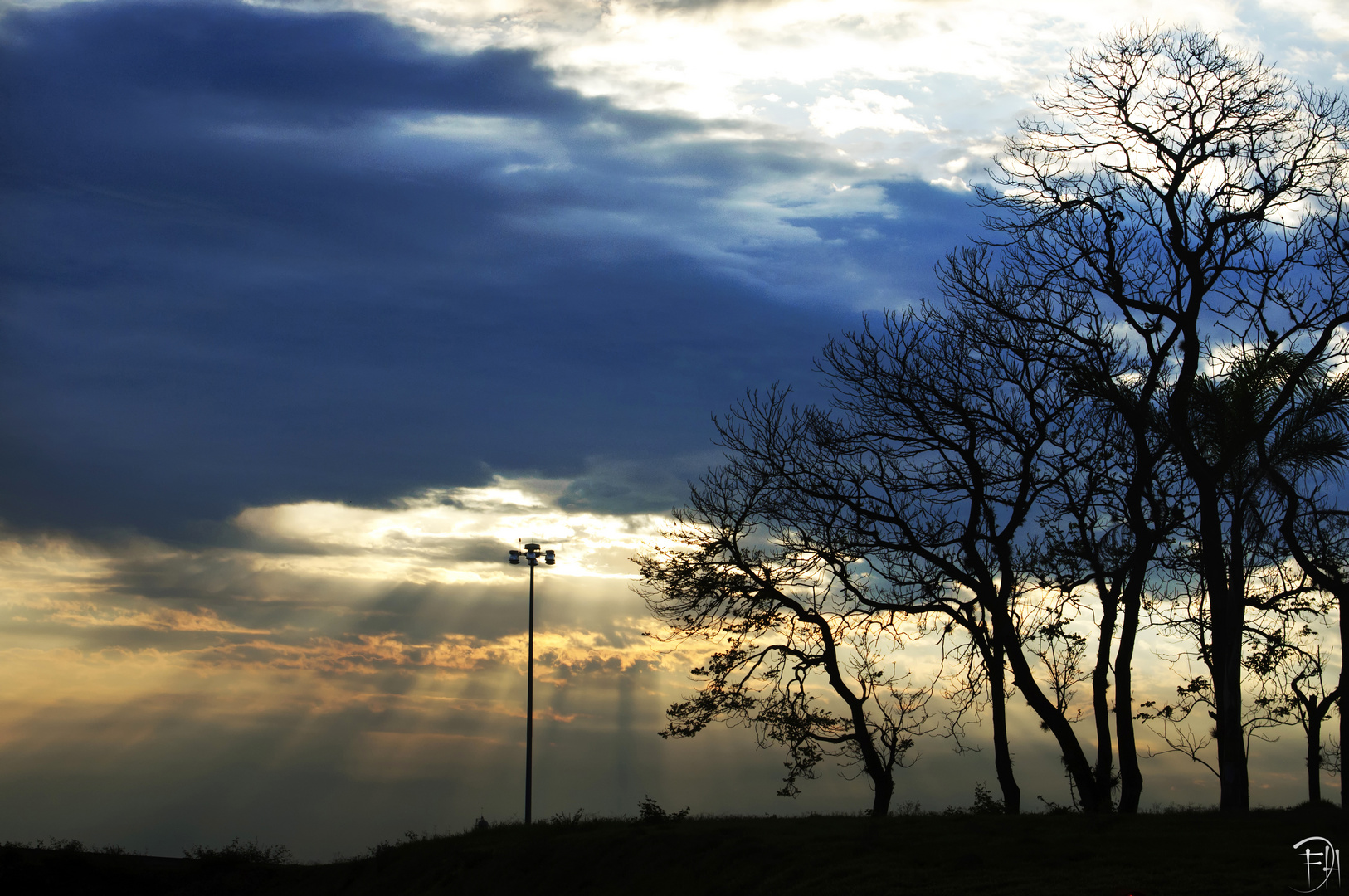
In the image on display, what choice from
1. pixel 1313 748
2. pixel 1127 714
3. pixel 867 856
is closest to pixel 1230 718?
pixel 1127 714

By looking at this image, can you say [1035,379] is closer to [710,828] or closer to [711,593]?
[711,593]

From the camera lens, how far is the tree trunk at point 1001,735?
24.2 metres

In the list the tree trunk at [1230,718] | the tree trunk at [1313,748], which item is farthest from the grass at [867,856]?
the tree trunk at [1313,748]

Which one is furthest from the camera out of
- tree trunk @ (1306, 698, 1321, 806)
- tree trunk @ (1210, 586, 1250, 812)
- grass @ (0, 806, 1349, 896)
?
tree trunk @ (1306, 698, 1321, 806)

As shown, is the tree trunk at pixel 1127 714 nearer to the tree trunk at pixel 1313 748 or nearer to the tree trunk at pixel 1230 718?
the tree trunk at pixel 1230 718

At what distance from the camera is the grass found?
15555 millimetres

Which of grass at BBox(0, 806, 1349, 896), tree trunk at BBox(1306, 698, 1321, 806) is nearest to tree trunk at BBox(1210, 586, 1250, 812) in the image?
grass at BBox(0, 806, 1349, 896)

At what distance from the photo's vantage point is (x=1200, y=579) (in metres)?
25.5

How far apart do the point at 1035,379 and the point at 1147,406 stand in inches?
98.9

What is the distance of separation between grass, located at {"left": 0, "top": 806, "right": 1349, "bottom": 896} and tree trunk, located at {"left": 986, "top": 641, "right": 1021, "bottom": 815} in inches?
102

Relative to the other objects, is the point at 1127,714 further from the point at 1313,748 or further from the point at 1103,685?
the point at 1313,748

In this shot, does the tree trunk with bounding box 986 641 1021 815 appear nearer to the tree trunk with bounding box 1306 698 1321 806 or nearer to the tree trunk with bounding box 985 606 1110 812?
the tree trunk with bounding box 985 606 1110 812

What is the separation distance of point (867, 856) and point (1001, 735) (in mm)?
7348

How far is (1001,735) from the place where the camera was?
2478 centimetres
